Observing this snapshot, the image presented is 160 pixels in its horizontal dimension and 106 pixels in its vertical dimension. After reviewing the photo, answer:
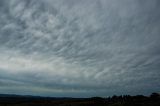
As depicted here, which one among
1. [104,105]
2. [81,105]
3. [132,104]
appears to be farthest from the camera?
[81,105]

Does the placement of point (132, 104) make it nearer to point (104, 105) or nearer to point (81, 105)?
point (104, 105)

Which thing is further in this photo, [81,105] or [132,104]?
[81,105]

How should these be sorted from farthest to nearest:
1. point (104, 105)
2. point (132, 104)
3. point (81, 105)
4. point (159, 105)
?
point (81, 105) → point (104, 105) → point (132, 104) → point (159, 105)

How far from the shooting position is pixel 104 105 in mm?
108312

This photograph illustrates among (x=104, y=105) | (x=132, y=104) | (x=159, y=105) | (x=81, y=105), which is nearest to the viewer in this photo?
(x=159, y=105)

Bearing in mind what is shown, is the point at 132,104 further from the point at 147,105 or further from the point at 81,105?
the point at 81,105

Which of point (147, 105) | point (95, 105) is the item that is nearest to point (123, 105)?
point (147, 105)

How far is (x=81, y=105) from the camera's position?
118250mm

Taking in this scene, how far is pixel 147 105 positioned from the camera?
304 ft

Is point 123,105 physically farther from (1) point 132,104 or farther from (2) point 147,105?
(2) point 147,105

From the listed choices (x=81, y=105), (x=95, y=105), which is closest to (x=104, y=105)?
(x=95, y=105)

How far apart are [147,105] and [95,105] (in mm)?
30311

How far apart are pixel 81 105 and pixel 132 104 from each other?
31.4 meters

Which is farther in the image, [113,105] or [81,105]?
[81,105]
